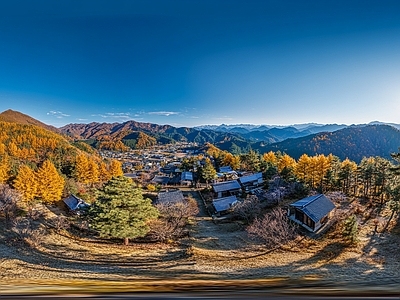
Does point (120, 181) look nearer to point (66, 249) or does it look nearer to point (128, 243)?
point (128, 243)

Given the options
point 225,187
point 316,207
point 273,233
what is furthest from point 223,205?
point 273,233

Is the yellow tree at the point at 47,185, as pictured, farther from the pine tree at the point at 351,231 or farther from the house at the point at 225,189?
the pine tree at the point at 351,231

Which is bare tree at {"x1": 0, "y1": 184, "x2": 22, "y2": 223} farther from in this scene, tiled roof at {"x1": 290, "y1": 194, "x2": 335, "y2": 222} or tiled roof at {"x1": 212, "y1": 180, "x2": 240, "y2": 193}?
tiled roof at {"x1": 290, "y1": 194, "x2": 335, "y2": 222}

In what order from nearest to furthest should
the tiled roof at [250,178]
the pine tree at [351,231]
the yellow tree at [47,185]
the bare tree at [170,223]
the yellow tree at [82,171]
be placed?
the pine tree at [351,231], the bare tree at [170,223], the yellow tree at [47,185], the yellow tree at [82,171], the tiled roof at [250,178]

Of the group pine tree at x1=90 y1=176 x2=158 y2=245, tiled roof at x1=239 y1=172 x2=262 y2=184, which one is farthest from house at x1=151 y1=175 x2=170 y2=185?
pine tree at x1=90 y1=176 x2=158 y2=245

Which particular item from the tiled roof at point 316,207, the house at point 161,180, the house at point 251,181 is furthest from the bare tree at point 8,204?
the house at point 251,181

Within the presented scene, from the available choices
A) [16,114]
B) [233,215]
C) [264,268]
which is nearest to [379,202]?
[233,215]

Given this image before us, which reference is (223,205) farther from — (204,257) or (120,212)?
(120,212)

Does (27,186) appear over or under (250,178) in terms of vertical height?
over
